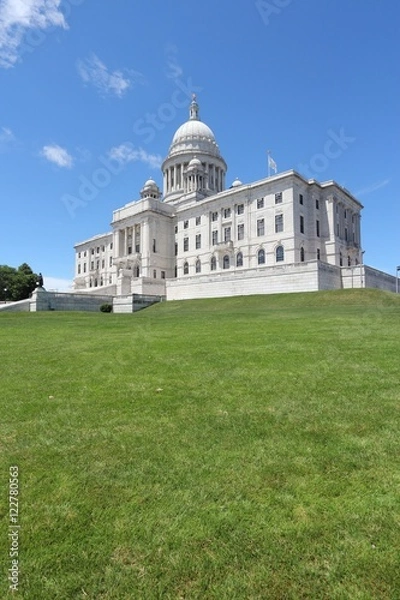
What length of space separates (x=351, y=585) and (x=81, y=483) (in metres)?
2.70

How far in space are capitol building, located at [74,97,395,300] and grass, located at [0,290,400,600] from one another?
120ft

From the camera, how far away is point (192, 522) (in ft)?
10.4

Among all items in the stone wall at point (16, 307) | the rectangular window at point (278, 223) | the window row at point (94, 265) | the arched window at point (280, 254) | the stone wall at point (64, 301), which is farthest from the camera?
the window row at point (94, 265)

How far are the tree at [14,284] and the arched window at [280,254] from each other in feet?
184

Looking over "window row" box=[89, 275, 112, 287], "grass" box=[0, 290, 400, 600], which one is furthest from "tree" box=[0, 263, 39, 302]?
"grass" box=[0, 290, 400, 600]

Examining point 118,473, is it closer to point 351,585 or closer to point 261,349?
point 351,585

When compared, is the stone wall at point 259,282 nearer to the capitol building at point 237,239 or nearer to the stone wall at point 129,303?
the capitol building at point 237,239

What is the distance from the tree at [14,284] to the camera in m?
77.0

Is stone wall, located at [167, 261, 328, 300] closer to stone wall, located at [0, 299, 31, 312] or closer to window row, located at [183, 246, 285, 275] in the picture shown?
window row, located at [183, 246, 285, 275]

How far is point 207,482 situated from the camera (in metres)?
3.76

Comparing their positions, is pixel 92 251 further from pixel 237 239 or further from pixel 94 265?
pixel 237 239

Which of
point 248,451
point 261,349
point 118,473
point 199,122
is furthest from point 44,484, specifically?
point 199,122

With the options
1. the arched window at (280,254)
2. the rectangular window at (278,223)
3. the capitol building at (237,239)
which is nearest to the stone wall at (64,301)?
the capitol building at (237,239)

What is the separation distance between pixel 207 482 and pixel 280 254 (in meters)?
53.2
